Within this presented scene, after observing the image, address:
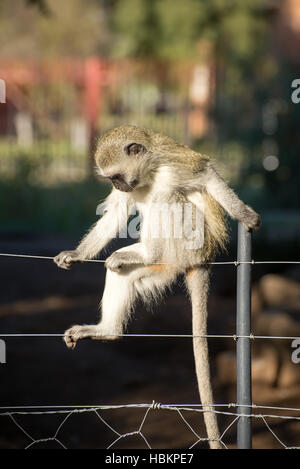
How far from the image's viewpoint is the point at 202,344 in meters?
3.34

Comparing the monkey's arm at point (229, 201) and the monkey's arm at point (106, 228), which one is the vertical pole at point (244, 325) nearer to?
the monkey's arm at point (229, 201)

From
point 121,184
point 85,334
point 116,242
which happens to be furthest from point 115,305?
point 116,242

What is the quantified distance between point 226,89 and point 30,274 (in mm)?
5403

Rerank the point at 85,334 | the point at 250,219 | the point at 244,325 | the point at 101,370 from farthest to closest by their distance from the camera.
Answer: the point at 101,370 → the point at 85,334 → the point at 250,219 → the point at 244,325

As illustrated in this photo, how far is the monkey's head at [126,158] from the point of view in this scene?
3.45 meters

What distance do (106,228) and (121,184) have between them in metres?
0.25

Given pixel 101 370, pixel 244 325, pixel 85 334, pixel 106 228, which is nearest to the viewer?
pixel 244 325

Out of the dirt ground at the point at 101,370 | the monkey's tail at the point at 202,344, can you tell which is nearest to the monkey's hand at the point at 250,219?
the monkey's tail at the point at 202,344

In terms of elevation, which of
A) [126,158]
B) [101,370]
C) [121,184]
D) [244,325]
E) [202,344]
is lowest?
[101,370]

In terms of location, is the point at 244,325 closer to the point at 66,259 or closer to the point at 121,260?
the point at 121,260

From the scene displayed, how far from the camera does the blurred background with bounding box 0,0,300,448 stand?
553 cm

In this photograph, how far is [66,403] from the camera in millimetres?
5238
